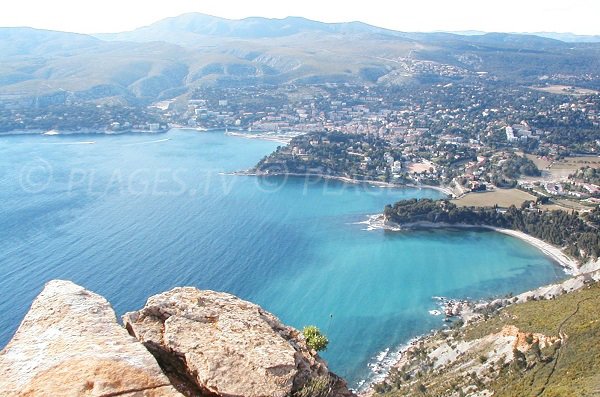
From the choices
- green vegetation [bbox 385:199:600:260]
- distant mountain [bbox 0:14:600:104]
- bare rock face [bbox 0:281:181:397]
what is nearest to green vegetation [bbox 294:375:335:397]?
bare rock face [bbox 0:281:181:397]

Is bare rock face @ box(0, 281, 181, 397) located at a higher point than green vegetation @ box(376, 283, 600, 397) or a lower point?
higher

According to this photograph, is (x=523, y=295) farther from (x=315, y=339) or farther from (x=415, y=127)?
(x=415, y=127)

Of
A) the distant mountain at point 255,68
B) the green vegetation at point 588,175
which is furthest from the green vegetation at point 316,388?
the distant mountain at point 255,68

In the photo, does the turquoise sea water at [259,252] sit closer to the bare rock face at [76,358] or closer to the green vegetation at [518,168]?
the green vegetation at [518,168]

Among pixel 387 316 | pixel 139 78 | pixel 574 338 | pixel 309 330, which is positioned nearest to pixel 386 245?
pixel 387 316

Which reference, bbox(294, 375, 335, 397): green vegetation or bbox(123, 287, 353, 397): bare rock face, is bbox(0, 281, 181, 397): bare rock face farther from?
bbox(294, 375, 335, 397): green vegetation

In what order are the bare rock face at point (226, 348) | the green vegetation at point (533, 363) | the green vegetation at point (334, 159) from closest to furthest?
the bare rock face at point (226, 348) → the green vegetation at point (533, 363) → the green vegetation at point (334, 159)
